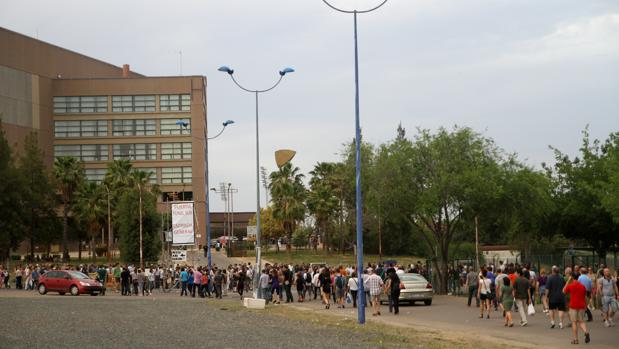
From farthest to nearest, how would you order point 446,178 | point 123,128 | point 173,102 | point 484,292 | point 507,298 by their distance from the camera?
point 173,102
point 123,128
point 446,178
point 484,292
point 507,298

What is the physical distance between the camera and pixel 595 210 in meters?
53.4

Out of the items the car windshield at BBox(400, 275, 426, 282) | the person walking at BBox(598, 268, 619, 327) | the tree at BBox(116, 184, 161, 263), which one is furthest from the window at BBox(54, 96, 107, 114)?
the person walking at BBox(598, 268, 619, 327)

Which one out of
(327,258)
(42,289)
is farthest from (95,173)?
(42,289)

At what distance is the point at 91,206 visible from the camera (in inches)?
3403

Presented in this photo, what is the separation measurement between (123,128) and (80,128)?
5462 millimetres

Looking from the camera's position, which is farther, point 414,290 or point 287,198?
point 287,198

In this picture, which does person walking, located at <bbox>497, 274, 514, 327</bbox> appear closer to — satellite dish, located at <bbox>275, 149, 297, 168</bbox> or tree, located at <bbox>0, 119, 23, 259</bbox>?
satellite dish, located at <bbox>275, 149, 297, 168</bbox>

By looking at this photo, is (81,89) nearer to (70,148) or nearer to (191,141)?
(70,148)

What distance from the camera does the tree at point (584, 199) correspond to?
5344 centimetres

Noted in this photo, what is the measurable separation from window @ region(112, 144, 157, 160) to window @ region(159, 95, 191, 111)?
5.35m

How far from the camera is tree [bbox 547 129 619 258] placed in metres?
53.4

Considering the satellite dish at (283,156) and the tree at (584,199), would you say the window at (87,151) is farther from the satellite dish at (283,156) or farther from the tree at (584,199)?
the satellite dish at (283,156)

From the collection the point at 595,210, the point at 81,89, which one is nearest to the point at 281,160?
the point at 595,210

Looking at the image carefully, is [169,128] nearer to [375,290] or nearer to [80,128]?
[80,128]
